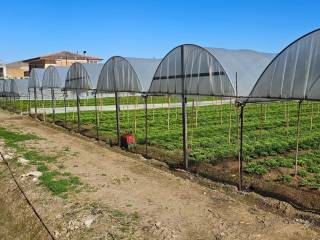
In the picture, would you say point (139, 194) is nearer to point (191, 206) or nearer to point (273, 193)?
point (191, 206)

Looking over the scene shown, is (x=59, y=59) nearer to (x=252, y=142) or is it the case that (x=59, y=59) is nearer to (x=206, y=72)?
(x=252, y=142)

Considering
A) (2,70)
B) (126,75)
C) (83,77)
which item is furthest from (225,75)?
(2,70)

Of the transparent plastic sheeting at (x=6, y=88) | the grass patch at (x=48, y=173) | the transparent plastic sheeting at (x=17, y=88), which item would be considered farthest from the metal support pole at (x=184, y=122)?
the transparent plastic sheeting at (x=6, y=88)

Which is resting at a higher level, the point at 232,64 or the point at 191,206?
the point at 232,64

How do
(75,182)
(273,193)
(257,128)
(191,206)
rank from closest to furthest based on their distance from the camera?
1. (191,206)
2. (273,193)
3. (75,182)
4. (257,128)

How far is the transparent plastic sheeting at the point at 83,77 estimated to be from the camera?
2564 cm

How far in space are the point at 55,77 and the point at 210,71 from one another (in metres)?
21.0

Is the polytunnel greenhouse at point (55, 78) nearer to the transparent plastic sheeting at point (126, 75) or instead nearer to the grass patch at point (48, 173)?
the transparent plastic sheeting at point (126, 75)

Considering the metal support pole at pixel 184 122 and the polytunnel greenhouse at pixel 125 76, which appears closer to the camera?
the metal support pole at pixel 184 122

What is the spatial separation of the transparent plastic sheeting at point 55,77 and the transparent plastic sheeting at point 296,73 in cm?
2283

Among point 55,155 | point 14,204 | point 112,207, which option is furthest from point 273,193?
point 55,155

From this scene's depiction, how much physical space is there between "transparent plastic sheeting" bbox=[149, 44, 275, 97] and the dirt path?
319 cm

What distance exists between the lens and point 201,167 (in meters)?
14.4

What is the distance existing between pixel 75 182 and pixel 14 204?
183 cm
